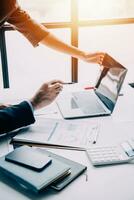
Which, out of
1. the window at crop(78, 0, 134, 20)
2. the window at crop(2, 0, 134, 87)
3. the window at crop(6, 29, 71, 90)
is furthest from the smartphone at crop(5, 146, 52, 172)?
the window at crop(78, 0, 134, 20)

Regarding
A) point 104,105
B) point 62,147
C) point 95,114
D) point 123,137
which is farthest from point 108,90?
point 62,147

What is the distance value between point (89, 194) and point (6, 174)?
262mm

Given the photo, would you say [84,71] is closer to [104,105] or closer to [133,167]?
[104,105]

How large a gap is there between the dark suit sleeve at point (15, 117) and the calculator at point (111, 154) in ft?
1.02

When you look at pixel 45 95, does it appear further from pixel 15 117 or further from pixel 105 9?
pixel 105 9

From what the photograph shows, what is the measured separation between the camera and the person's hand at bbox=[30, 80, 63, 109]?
56.0 inches

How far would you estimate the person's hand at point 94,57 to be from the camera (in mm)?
1808

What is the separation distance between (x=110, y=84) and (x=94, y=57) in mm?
301

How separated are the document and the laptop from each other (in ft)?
0.31

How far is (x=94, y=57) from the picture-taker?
1.84 m

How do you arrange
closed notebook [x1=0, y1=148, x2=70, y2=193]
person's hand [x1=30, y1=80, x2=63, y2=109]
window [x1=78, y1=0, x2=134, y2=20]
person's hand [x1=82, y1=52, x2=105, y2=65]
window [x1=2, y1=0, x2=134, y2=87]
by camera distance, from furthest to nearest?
Result: 1. window [x1=78, y1=0, x2=134, y2=20]
2. window [x1=2, y1=0, x2=134, y2=87]
3. person's hand [x1=82, y1=52, x2=105, y2=65]
4. person's hand [x1=30, y1=80, x2=63, y2=109]
5. closed notebook [x1=0, y1=148, x2=70, y2=193]

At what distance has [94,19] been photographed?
2.90 meters

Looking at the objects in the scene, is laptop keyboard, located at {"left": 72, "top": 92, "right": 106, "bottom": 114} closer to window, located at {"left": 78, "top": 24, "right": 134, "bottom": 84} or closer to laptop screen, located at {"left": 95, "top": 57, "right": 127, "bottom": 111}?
laptop screen, located at {"left": 95, "top": 57, "right": 127, "bottom": 111}

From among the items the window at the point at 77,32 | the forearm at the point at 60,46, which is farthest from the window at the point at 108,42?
the forearm at the point at 60,46
